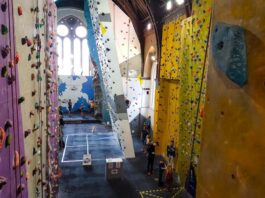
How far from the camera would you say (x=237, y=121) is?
2.59 feet

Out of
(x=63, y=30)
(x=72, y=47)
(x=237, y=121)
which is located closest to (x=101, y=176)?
(x=237, y=121)

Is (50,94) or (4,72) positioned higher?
(4,72)

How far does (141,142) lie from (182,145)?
4.81 meters

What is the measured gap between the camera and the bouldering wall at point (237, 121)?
0.70m

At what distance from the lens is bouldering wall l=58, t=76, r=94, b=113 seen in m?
14.4

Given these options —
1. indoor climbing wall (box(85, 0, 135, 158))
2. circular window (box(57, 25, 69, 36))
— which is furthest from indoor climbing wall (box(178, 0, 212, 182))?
circular window (box(57, 25, 69, 36))

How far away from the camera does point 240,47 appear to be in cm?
77

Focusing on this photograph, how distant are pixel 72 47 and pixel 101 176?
10.6m

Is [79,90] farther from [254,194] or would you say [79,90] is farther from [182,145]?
[254,194]

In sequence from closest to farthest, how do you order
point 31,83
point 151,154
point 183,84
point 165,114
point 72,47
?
point 31,83, point 183,84, point 151,154, point 165,114, point 72,47

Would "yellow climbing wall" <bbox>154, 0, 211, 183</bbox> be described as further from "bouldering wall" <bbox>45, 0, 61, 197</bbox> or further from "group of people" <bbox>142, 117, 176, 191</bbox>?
"bouldering wall" <bbox>45, 0, 61, 197</bbox>

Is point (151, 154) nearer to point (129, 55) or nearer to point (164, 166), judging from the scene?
point (164, 166)

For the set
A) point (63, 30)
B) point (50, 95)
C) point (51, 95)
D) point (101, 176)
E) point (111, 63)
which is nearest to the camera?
point (50, 95)

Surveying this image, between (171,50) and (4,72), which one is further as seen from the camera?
(171,50)
